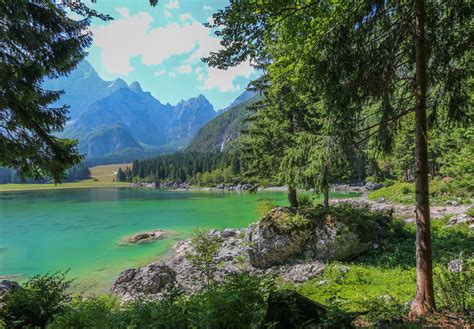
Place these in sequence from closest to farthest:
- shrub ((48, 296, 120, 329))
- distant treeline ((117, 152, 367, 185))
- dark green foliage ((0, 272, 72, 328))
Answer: shrub ((48, 296, 120, 329)) < dark green foliage ((0, 272, 72, 328)) < distant treeline ((117, 152, 367, 185))

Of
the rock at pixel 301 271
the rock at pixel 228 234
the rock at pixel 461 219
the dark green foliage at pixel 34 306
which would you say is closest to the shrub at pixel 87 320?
the dark green foliage at pixel 34 306

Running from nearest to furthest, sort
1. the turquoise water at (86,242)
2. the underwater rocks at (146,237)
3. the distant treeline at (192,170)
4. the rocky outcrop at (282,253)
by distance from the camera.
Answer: the rocky outcrop at (282,253) < the turquoise water at (86,242) < the underwater rocks at (146,237) < the distant treeline at (192,170)

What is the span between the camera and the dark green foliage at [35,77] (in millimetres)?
6938

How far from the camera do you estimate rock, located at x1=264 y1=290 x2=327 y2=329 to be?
4324 mm

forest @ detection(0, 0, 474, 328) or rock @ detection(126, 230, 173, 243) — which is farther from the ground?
forest @ detection(0, 0, 474, 328)

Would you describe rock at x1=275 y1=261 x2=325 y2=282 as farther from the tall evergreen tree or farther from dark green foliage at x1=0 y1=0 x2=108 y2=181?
dark green foliage at x1=0 y1=0 x2=108 y2=181

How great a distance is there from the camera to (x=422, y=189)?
5.87 m

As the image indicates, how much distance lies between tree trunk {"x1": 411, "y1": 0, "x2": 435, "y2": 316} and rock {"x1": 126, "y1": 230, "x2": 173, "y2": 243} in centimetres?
2425

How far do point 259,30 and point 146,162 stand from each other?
507ft

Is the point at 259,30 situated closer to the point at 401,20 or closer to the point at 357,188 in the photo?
the point at 401,20

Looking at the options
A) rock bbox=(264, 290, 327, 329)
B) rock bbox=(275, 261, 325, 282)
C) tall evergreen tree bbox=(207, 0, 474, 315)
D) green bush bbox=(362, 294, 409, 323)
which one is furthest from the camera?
rock bbox=(275, 261, 325, 282)

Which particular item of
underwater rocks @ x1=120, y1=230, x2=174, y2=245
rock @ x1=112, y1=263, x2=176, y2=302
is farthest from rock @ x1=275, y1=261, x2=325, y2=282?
underwater rocks @ x1=120, y1=230, x2=174, y2=245

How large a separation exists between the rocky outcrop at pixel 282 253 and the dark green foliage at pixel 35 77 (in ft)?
22.2

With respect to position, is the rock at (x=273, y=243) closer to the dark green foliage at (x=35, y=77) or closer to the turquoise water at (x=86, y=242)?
the turquoise water at (x=86, y=242)
